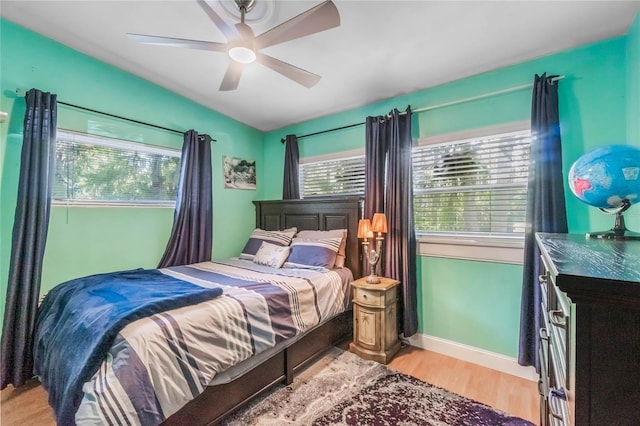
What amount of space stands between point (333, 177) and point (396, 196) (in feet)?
3.22

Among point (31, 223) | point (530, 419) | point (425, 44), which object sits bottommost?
point (530, 419)

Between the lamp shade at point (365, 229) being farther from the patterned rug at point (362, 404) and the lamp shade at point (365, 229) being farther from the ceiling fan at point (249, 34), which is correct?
the ceiling fan at point (249, 34)

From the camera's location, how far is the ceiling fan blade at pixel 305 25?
1384 mm

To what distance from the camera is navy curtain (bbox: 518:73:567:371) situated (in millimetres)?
1976

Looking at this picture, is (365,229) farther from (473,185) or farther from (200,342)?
(200,342)

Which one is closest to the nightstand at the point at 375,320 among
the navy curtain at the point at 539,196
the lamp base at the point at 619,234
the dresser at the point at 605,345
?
the navy curtain at the point at 539,196

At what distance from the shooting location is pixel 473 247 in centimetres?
238

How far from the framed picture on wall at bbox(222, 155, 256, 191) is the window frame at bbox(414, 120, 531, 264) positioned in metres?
2.19

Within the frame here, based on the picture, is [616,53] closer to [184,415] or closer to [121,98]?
[184,415]

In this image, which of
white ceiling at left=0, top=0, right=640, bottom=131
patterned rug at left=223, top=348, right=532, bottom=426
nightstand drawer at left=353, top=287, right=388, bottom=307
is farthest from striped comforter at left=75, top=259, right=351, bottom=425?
white ceiling at left=0, top=0, right=640, bottom=131

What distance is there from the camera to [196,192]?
2.99 meters

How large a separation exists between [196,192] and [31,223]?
1.29 meters

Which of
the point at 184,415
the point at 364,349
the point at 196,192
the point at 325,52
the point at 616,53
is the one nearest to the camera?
the point at 184,415

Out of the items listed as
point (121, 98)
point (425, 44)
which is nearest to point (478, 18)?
point (425, 44)
